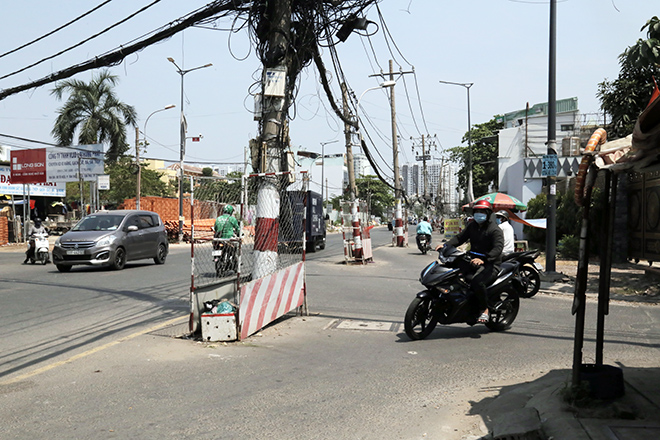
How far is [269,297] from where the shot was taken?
8.21 meters

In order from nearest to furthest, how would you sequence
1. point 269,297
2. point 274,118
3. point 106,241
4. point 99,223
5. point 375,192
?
point 269,297
point 274,118
point 106,241
point 99,223
point 375,192

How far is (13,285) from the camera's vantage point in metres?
12.8

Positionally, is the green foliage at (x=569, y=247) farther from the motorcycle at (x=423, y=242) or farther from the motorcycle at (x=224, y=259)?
the motorcycle at (x=224, y=259)

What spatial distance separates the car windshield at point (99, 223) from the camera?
55.4 feet

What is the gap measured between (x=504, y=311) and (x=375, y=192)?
328ft

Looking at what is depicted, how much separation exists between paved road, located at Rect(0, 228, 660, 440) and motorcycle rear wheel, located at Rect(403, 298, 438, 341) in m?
0.19

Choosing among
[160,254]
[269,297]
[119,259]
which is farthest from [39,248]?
[269,297]

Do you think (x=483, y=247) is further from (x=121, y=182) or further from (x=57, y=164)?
(x=121, y=182)

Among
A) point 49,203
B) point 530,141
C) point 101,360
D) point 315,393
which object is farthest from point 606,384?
point 49,203

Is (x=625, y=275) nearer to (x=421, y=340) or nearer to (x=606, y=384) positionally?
(x=421, y=340)

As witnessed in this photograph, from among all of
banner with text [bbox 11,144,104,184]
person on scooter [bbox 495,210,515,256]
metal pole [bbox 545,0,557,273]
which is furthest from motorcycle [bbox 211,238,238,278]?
banner with text [bbox 11,144,104,184]

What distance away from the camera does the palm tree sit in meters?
39.8

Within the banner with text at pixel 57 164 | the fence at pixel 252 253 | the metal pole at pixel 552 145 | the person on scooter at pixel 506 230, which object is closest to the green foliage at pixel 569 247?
the metal pole at pixel 552 145

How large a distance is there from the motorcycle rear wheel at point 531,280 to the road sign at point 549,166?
3.53 meters
